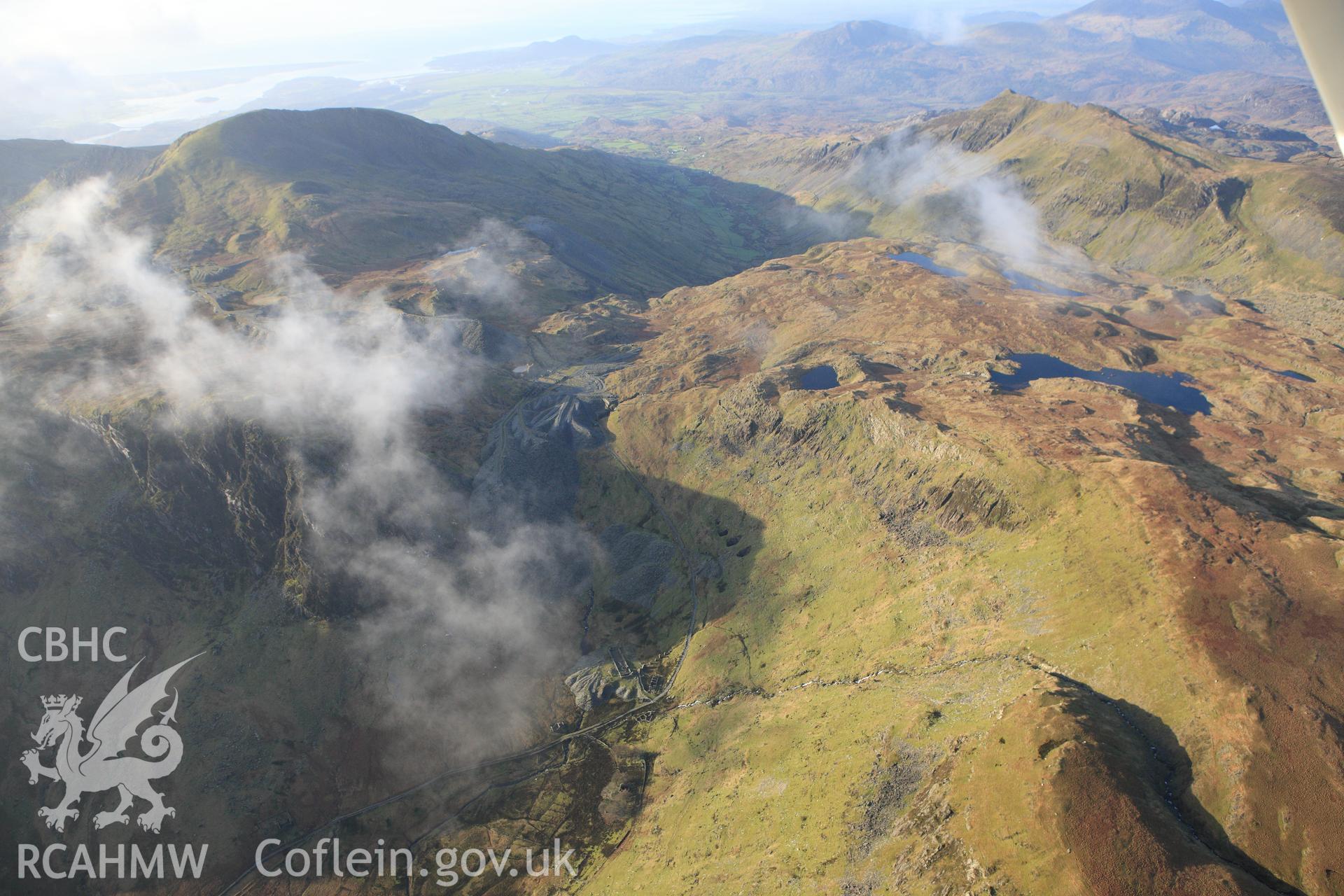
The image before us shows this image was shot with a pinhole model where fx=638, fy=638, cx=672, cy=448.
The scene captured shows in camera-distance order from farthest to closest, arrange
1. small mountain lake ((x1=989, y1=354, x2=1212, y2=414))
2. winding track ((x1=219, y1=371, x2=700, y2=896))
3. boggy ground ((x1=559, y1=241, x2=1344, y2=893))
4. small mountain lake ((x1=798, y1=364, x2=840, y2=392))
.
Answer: small mountain lake ((x1=798, y1=364, x2=840, y2=392)) → small mountain lake ((x1=989, y1=354, x2=1212, y2=414)) → winding track ((x1=219, y1=371, x2=700, y2=896)) → boggy ground ((x1=559, y1=241, x2=1344, y2=893))

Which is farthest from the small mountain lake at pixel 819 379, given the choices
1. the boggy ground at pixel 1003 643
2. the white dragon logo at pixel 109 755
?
the white dragon logo at pixel 109 755

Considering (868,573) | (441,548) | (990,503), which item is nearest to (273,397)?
(441,548)

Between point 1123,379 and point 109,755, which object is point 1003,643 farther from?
point 109,755

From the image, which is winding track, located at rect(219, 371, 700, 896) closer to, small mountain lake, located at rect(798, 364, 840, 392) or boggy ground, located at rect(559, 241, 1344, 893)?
boggy ground, located at rect(559, 241, 1344, 893)

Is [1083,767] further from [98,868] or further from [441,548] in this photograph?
[98,868]

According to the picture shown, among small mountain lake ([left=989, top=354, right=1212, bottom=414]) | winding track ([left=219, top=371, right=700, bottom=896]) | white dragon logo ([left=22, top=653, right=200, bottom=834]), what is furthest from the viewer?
small mountain lake ([left=989, top=354, right=1212, bottom=414])

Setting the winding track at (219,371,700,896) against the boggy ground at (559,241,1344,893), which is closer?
the boggy ground at (559,241,1344,893)

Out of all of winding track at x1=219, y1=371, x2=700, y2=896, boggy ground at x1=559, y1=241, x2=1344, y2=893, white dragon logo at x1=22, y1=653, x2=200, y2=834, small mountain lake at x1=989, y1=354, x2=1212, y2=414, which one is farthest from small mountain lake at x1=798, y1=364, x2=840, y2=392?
white dragon logo at x1=22, y1=653, x2=200, y2=834
